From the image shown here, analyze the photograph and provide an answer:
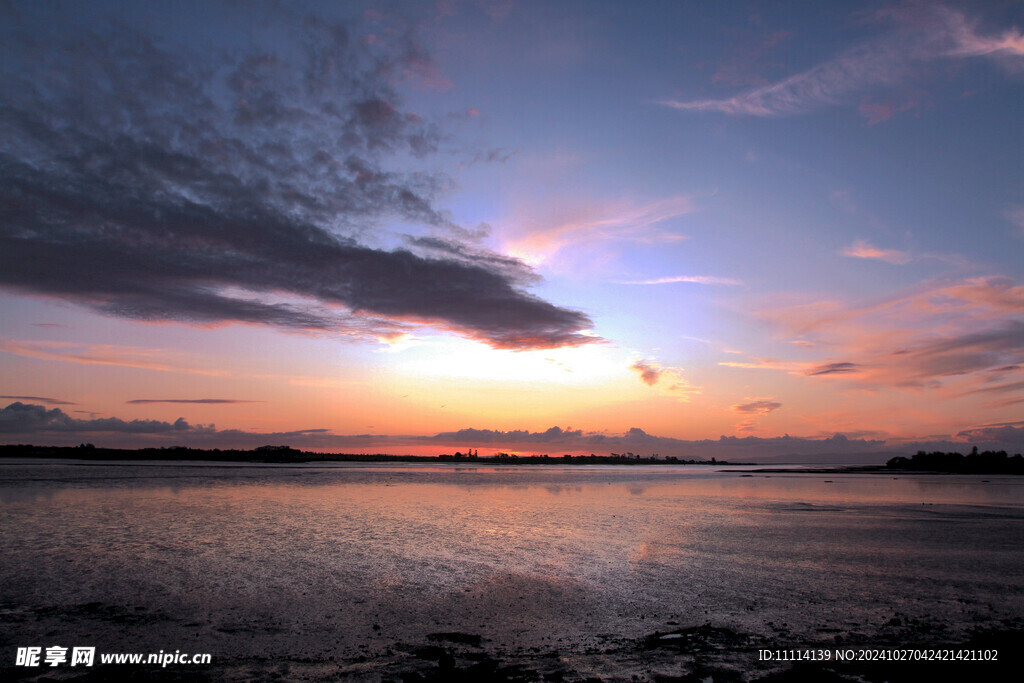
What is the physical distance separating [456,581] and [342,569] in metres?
3.58

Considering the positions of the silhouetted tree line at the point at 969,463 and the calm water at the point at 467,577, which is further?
the silhouetted tree line at the point at 969,463

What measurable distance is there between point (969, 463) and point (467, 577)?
14986 centimetres

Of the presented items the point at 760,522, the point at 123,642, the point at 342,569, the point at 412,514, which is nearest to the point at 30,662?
Result: the point at 123,642

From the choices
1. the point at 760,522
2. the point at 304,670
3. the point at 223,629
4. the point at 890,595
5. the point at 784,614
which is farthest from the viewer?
the point at 760,522

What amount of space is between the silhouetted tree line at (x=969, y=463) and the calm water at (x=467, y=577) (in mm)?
113159

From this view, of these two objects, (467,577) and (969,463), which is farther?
(969,463)

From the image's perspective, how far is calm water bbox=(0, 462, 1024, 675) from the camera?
1041 centimetres

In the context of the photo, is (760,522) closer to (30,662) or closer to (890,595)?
(890,595)

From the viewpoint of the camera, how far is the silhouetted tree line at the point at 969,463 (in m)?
115

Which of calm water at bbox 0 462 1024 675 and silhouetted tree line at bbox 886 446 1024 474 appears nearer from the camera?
calm water at bbox 0 462 1024 675

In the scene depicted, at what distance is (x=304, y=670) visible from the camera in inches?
332

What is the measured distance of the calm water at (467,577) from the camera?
34.2 feet

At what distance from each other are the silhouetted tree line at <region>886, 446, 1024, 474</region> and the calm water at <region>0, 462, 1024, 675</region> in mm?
113159

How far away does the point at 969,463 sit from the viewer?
397ft
